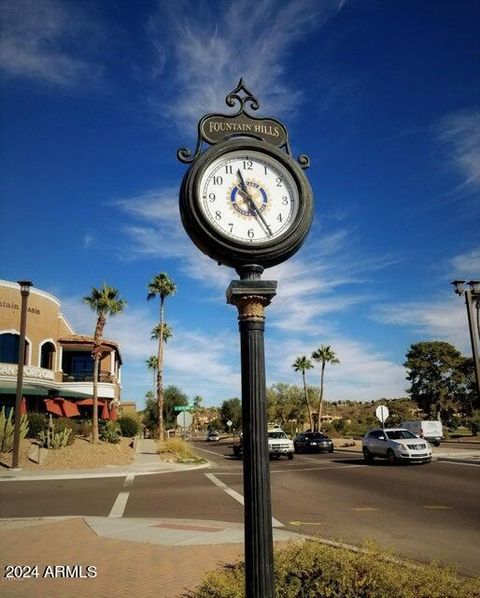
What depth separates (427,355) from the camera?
2404 inches

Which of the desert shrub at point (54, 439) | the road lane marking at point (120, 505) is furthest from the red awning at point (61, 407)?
the road lane marking at point (120, 505)

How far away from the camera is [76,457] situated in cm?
2219

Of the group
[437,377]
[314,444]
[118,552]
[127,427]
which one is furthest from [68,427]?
[437,377]

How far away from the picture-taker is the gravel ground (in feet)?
67.5

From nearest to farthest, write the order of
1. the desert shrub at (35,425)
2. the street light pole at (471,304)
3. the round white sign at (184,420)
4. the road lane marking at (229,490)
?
the road lane marking at (229,490) < the street light pole at (471,304) < the desert shrub at (35,425) < the round white sign at (184,420)

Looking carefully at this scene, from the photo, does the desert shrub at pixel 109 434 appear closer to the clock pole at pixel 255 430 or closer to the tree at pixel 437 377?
the clock pole at pixel 255 430

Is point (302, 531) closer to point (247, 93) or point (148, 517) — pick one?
point (148, 517)

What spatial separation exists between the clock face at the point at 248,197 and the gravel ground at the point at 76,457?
63.0ft

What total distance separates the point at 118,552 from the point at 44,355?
31.8 metres

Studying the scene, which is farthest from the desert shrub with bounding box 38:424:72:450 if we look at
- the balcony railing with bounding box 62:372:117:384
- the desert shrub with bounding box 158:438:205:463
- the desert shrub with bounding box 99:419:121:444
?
the balcony railing with bounding box 62:372:117:384

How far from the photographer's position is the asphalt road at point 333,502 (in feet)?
25.8

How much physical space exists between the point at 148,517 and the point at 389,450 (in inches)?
534

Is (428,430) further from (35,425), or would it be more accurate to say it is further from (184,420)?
(35,425)

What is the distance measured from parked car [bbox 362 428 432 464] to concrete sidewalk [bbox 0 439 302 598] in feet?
42.1
